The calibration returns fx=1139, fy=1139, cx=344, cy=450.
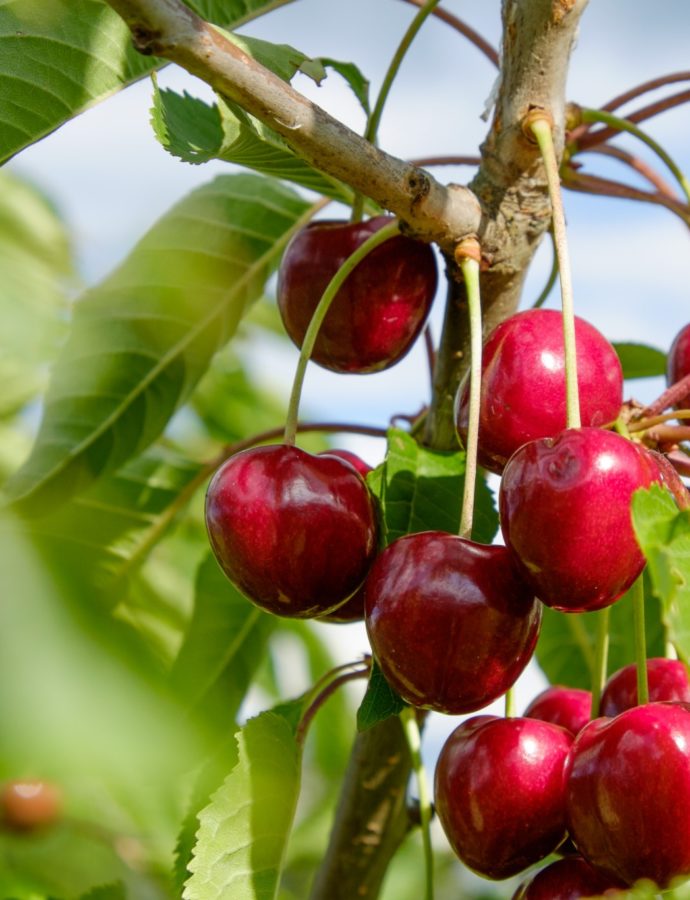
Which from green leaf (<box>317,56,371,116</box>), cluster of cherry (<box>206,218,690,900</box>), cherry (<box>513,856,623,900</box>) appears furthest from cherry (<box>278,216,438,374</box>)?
cherry (<box>513,856,623,900</box>)

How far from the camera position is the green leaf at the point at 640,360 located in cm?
152

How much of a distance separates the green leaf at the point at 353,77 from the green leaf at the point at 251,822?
0.65 metres

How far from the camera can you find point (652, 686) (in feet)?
3.51

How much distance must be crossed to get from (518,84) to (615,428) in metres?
0.35

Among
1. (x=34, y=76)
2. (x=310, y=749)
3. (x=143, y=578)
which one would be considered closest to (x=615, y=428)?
(x=34, y=76)

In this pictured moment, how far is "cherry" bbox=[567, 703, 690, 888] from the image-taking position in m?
0.79

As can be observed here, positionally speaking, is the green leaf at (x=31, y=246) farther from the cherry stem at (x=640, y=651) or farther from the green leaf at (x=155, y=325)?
the cherry stem at (x=640, y=651)

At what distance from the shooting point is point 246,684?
4.97 ft

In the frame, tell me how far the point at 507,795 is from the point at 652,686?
22 centimetres

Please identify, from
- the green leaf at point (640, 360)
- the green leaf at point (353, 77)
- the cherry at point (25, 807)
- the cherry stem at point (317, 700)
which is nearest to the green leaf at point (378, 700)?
the cherry stem at point (317, 700)

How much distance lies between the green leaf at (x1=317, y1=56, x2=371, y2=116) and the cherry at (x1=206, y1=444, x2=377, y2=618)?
444mm

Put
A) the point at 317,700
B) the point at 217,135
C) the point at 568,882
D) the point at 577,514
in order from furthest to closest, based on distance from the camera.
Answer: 1. the point at 317,700
2. the point at 217,135
3. the point at 568,882
4. the point at 577,514

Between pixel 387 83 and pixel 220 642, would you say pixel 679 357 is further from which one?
Answer: pixel 220 642

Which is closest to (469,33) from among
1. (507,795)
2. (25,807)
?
(507,795)
